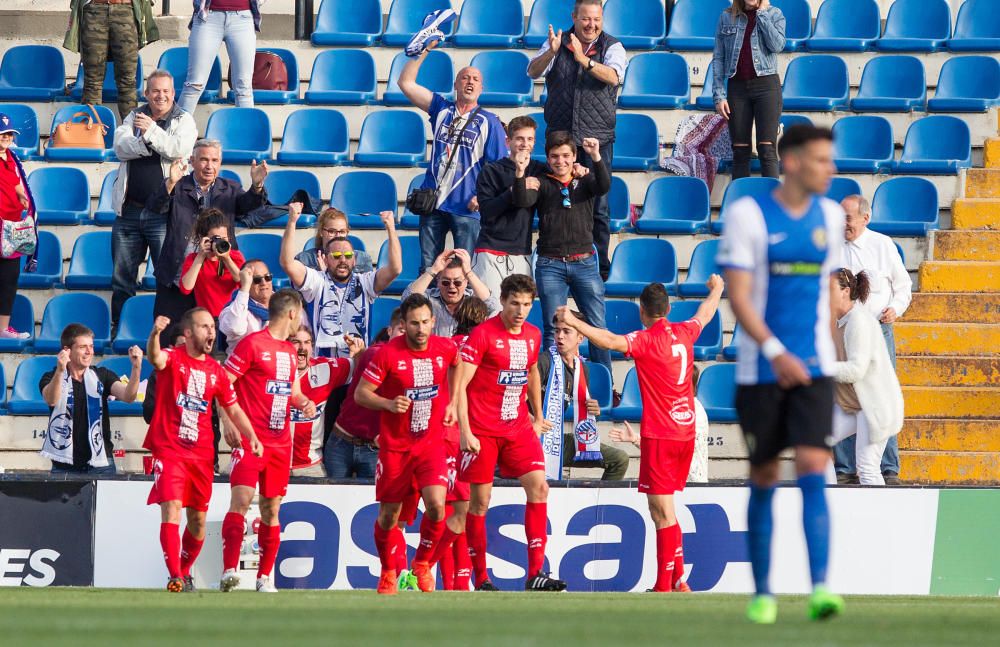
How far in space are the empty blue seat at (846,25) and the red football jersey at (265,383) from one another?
7.80 m

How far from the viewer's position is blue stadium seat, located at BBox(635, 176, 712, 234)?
47.7 feet

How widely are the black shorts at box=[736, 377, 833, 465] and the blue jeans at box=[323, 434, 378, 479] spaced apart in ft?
19.0

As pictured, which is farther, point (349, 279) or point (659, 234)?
point (659, 234)

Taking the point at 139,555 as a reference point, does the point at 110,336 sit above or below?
above

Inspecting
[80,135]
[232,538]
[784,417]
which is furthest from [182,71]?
[784,417]

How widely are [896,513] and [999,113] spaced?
5551mm

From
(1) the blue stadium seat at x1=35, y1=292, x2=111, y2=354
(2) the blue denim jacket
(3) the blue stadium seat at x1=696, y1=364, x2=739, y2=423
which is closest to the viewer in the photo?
(3) the blue stadium seat at x1=696, y1=364, x2=739, y2=423

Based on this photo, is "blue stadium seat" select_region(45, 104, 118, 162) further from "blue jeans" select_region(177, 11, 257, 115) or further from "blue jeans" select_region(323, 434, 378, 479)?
"blue jeans" select_region(323, 434, 378, 479)

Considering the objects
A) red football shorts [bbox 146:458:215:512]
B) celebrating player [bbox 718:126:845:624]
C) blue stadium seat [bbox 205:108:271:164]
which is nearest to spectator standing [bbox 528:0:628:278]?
blue stadium seat [bbox 205:108:271:164]

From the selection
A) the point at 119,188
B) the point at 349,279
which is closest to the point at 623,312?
the point at 349,279

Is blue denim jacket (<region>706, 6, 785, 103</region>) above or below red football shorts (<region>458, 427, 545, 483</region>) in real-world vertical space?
above

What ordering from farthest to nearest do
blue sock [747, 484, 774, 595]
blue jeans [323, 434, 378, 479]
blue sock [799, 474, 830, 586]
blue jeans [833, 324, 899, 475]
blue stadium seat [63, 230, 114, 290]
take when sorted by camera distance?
blue stadium seat [63, 230, 114, 290] → blue jeans [833, 324, 899, 475] → blue jeans [323, 434, 378, 479] → blue sock [747, 484, 774, 595] → blue sock [799, 474, 830, 586]

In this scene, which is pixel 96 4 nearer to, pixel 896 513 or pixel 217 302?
pixel 217 302

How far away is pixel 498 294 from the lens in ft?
40.3
